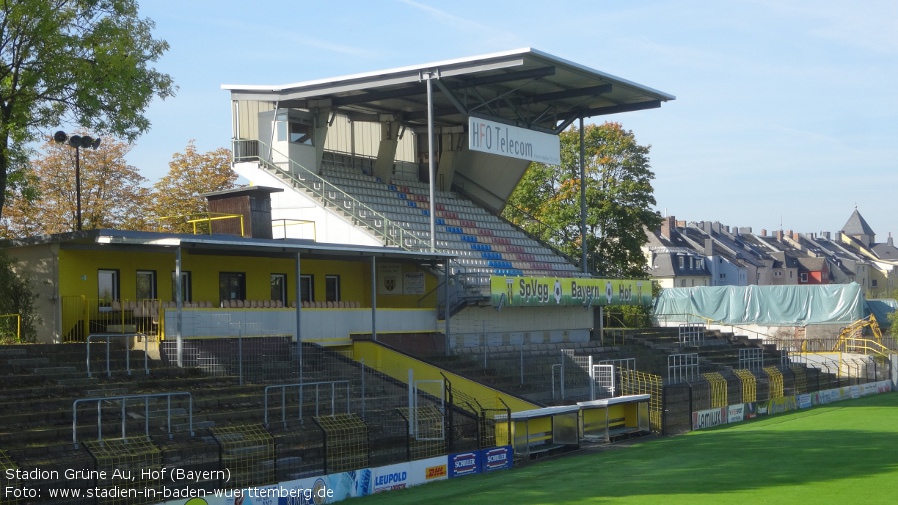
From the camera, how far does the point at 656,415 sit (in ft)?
86.4

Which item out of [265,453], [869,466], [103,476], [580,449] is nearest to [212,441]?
[265,453]

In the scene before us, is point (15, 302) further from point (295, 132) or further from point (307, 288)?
point (295, 132)

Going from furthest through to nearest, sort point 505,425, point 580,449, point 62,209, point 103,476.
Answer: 1. point 62,209
2. point 580,449
3. point 505,425
4. point 103,476

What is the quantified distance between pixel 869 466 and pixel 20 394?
1570 cm

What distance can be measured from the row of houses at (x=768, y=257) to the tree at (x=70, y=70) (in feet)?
199

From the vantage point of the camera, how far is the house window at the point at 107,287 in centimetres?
2336

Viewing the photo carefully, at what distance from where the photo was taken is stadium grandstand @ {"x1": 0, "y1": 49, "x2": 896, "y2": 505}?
1648 centimetres

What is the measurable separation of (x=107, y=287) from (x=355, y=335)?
272 inches

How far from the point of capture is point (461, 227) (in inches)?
1508

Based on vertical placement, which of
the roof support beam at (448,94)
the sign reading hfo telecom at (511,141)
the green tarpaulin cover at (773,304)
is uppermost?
the roof support beam at (448,94)

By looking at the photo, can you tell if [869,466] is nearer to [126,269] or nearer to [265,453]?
[265,453]

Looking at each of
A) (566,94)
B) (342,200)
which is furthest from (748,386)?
(342,200)

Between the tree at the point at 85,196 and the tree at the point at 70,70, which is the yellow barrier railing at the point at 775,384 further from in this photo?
the tree at the point at 85,196

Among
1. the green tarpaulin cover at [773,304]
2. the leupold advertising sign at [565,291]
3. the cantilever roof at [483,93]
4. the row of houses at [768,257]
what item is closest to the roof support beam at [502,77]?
the cantilever roof at [483,93]
